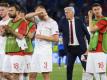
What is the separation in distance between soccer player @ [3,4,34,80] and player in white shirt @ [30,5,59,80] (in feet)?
0.78

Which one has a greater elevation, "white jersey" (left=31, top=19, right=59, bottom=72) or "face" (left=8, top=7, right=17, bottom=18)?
"face" (left=8, top=7, right=17, bottom=18)

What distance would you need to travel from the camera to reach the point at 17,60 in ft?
29.9

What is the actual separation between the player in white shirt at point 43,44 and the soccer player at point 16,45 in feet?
0.78

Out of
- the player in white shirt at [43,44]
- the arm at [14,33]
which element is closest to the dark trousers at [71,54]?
the player in white shirt at [43,44]

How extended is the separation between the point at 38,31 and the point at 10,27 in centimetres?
82

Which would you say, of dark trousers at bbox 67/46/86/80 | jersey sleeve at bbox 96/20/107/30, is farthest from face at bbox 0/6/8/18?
dark trousers at bbox 67/46/86/80

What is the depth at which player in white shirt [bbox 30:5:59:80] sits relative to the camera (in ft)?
30.4

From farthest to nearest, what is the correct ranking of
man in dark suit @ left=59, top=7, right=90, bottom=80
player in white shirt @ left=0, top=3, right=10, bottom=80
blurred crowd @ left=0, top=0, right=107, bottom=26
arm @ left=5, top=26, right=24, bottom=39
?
blurred crowd @ left=0, top=0, right=107, bottom=26 → man in dark suit @ left=59, top=7, right=90, bottom=80 → player in white shirt @ left=0, top=3, right=10, bottom=80 → arm @ left=5, top=26, right=24, bottom=39

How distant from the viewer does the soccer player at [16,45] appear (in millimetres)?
9008

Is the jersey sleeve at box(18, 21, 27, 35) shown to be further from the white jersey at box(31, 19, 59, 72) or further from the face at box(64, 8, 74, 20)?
the face at box(64, 8, 74, 20)

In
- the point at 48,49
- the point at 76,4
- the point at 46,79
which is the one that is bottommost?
the point at 46,79

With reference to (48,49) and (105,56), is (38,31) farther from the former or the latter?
(105,56)

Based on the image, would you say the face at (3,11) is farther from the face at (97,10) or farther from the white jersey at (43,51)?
the face at (97,10)

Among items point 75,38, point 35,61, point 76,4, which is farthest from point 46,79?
point 76,4
